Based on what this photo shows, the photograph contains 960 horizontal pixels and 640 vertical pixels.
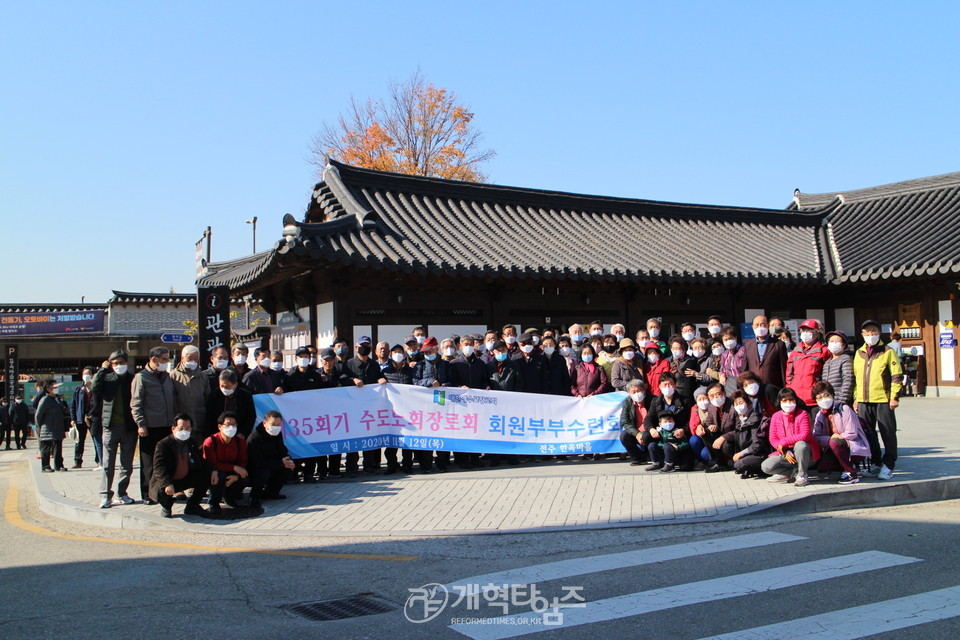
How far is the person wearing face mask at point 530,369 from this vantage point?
480 inches

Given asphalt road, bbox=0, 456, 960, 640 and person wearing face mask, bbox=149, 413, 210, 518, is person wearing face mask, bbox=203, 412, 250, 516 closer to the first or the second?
person wearing face mask, bbox=149, 413, 210, 518

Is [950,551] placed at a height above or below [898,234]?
below

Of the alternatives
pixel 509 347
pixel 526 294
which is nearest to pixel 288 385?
pixel 509 347

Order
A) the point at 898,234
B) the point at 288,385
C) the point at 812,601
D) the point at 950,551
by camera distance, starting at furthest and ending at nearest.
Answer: the point at 898,234 < the point at 288,385 < the point at 950,551 < the point at 812,601

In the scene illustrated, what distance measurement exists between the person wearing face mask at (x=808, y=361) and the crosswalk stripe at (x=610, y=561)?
9.73ft

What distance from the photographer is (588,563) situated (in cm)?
663

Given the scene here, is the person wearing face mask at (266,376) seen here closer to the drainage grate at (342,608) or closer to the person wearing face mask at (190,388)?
the person wearing face mask at (190,388)

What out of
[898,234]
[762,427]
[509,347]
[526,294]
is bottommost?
[762,427]

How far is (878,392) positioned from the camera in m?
9.79

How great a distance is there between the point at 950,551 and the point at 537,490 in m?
4.44

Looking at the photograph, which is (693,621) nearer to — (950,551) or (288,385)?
(950,551)

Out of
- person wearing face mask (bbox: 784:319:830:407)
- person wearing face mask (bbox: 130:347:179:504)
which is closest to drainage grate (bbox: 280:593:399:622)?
person wearing face mask (bbox: 130:347:179:504)

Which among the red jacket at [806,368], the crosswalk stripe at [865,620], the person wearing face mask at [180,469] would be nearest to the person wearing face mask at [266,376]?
the person wearing face mask at [180,469]

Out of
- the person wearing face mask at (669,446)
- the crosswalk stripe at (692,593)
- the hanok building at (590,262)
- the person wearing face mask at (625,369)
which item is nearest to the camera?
the crosswalk stripe at (692,593)
